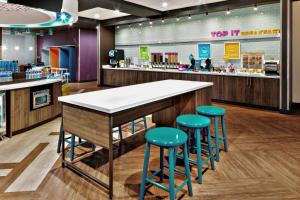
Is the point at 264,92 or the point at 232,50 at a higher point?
the point at 232,50

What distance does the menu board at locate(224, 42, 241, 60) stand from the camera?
7.32m

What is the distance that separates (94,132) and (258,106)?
553cm

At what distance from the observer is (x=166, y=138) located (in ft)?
7.06

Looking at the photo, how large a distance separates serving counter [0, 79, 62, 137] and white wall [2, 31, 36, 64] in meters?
12.0

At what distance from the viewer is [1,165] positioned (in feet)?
9.85

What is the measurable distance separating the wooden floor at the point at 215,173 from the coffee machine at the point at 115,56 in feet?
22.6

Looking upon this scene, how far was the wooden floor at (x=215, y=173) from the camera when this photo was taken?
2387 mm

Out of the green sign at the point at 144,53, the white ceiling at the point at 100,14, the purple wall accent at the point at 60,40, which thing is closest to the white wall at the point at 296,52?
the green sign at the point at 144,53

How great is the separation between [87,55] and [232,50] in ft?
27.0

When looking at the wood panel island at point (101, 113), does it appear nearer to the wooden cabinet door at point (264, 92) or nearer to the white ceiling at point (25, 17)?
the white ceiling at point (25, 17)

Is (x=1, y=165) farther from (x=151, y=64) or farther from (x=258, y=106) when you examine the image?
(x=151, y=64)

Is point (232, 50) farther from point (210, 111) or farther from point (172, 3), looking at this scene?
point (210, 111)

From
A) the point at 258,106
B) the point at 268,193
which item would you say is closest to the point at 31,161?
the point at 268,193

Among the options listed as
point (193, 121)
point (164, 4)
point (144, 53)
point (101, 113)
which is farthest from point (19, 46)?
point (193, 121)
